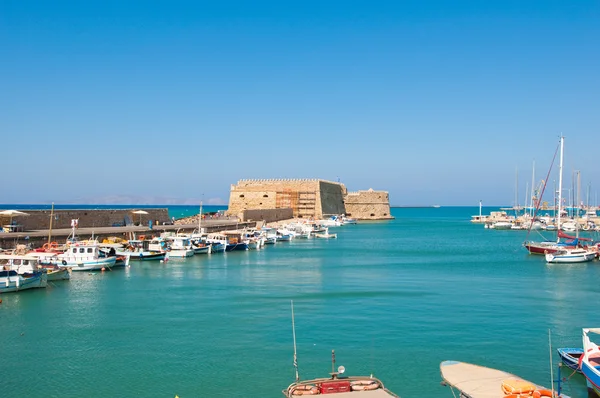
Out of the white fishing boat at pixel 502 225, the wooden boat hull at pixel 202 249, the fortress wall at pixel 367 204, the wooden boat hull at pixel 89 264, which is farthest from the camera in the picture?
the fortress wall at pixel 367 204

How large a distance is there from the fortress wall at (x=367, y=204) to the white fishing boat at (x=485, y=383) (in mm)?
90003

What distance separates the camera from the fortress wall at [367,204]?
10175 centimetres

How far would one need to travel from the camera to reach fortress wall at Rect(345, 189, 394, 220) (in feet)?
334

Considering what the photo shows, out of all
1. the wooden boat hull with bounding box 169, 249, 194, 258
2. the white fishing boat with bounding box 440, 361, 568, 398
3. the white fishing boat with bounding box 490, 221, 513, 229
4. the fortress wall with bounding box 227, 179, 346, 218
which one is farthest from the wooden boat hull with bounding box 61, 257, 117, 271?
the white fishing boat with bounding box 490, 221, 513, 229

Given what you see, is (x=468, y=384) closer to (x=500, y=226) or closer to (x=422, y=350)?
(x=422, y=350)

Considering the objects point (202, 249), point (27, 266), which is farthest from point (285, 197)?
point (27, 266)

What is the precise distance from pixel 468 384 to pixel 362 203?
303ft

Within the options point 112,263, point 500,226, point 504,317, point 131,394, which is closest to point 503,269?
point 504,317

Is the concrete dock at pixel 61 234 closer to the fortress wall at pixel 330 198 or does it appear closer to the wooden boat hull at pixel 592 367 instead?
the wooden boat hull at pixel 592 367

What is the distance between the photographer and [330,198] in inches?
3484

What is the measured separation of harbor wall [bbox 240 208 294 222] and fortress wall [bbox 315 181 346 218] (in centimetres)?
510

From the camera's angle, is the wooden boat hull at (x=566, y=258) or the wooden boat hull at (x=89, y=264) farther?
the wooden boat hull at (x=566, y=258)

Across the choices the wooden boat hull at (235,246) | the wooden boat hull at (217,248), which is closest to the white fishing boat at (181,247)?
the wooden boat hull at (217,248)

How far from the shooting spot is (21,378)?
12.2m
